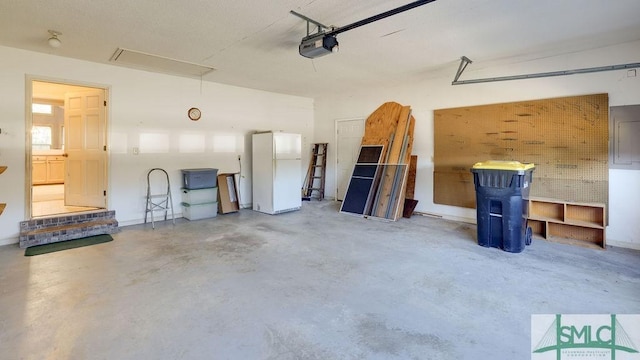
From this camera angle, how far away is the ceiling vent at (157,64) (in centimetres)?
454

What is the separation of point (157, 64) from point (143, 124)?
110 cm

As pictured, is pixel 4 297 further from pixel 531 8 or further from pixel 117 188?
pixel 531 8

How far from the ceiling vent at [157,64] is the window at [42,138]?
6810 millimetres

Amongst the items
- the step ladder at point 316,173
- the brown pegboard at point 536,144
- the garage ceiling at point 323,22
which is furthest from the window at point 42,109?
the brown pegboard at point 536,144

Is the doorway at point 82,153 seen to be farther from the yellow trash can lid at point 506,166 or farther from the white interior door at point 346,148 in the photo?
the yellow trash can lid at point 506,166

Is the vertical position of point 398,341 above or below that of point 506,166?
below

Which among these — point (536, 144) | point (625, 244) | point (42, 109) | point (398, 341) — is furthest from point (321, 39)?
point (42, 109)

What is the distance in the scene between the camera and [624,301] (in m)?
2.64

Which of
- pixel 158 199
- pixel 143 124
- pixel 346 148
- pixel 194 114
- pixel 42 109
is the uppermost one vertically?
pixel 42 109

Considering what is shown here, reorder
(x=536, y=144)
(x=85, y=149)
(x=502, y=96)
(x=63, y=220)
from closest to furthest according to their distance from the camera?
1. (x=63, y=220)
2. (x=536, y=144)
3. (x=502, y=96)
4. (x=85, y=149)

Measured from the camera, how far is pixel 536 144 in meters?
4.80

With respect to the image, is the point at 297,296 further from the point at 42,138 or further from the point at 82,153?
the point at 42,138

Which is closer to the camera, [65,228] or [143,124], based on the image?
[65,228]

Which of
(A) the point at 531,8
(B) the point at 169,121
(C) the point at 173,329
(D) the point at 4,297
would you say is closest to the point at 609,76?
(A) the point at 531,8
